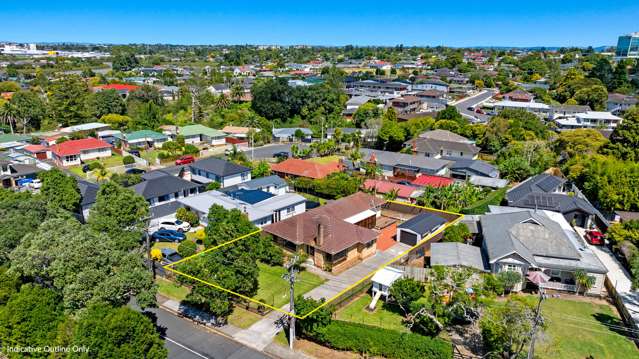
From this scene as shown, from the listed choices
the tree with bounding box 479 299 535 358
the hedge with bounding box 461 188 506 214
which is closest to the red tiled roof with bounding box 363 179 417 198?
the hedge with bounding box 461 188 506 214

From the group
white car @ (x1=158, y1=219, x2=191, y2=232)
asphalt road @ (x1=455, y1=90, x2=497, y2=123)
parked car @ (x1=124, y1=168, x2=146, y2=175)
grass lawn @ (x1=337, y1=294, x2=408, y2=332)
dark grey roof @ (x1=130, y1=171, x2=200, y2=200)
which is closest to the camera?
grass lawn @ (x1=337, y1=294, x2=408, y2=332)

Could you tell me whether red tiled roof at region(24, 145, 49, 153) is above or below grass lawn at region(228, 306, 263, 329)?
above

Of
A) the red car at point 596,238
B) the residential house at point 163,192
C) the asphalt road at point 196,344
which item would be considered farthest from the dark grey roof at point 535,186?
the residential house at point 163,192

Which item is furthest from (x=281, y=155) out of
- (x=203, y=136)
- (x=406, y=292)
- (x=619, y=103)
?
(x=619, y=103)

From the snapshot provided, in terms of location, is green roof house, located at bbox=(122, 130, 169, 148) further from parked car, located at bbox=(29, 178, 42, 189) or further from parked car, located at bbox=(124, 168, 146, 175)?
parked car, located at bbox=(29, 178, 42, 189)

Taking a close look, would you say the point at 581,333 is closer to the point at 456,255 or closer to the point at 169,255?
the point at 456,255
